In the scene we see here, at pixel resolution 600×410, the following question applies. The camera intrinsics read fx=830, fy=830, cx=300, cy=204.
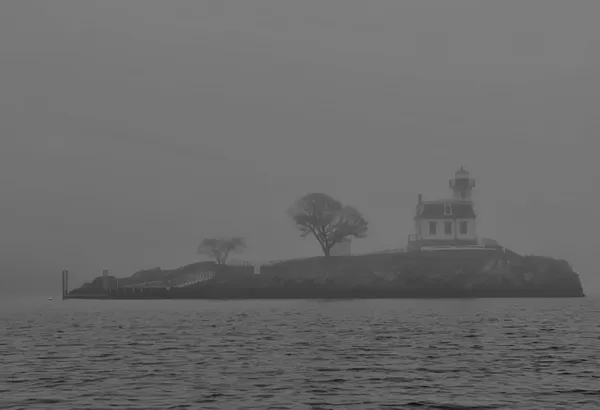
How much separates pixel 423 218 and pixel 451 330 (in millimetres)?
83823

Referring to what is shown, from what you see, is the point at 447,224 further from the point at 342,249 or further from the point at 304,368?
the point at 304,368

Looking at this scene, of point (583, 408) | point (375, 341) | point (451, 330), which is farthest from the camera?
point (451, 330)

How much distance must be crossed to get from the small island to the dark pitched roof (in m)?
0.02

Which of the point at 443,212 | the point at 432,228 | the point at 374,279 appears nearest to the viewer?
Result: the point at 374,279

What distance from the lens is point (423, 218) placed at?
132500mm

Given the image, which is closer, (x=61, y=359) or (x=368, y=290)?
(x=61, y=359)

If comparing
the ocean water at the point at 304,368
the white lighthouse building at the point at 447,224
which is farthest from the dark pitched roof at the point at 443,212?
the ocean water at the point at 304,368

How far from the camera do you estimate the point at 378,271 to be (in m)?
130

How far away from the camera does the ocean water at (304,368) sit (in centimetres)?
2300

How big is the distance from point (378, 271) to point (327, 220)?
43.5 feet

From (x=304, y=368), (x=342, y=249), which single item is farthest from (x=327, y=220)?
(x=304, y=368)

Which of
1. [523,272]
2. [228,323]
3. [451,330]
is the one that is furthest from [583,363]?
[523,272]

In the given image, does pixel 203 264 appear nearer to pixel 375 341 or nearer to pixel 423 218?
pixel 423 218

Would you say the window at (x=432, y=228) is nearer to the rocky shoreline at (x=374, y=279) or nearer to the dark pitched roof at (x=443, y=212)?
the dark pitched roof at (x=443, y=212)
